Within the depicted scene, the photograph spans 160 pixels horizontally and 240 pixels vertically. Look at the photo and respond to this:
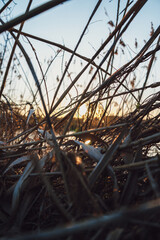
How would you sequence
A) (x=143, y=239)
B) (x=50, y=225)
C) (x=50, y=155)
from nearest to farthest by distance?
(x=143, y=239) < (x=50, y=225) < (x=50, y=155)

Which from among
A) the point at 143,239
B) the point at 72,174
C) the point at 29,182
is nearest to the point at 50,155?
the point at 29,182

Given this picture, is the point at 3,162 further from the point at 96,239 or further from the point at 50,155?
the point at 96,239

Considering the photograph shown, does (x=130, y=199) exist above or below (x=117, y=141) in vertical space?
below

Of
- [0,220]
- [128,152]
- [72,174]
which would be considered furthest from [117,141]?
[0,220]

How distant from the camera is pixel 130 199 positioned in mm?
348

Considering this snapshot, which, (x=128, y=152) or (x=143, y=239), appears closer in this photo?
(x=143, y=239)

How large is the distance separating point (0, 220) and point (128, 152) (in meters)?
0.33

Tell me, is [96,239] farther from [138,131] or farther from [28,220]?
[138,131]

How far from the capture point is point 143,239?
0.25 meters

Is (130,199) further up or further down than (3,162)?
further down

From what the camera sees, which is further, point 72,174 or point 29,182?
point 29,182

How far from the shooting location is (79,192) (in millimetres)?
290

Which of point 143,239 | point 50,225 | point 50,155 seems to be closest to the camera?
point 143,239

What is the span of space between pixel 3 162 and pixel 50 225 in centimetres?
26
